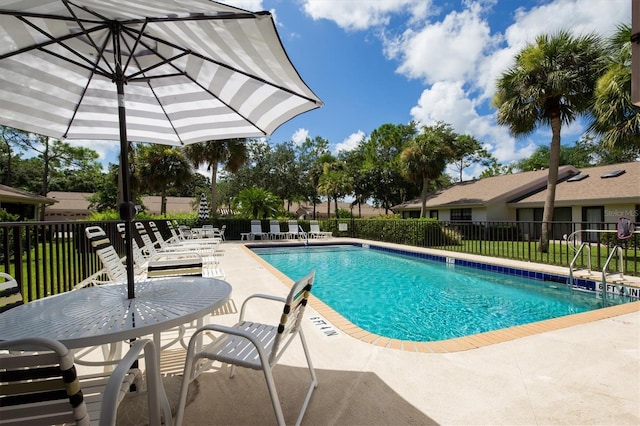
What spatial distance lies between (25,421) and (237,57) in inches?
99.9

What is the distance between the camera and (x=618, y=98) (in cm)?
871

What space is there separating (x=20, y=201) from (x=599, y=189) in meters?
30.7

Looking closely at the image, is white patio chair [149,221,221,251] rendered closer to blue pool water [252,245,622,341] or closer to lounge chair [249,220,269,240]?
blue pool water [252,245,622,341]

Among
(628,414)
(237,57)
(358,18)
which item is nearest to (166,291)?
(237,57)

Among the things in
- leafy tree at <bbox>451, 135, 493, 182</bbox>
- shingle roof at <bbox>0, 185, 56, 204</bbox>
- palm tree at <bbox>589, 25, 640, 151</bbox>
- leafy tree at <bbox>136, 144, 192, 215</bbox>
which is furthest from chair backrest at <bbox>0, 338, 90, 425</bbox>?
leafy tree at <bbox>451, 135, 493, 182</bbox>

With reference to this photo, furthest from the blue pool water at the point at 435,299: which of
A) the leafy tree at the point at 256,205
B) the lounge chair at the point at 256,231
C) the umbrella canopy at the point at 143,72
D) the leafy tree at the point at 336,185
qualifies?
the leafy tree at the point at 336,185

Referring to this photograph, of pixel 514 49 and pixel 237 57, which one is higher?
pixel 514 49

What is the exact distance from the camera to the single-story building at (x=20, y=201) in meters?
16.6

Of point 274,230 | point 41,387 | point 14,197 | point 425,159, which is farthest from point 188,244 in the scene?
point 425,159

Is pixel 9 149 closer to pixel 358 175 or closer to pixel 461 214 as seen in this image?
pixel 358 175

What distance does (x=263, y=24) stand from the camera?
2.16 m

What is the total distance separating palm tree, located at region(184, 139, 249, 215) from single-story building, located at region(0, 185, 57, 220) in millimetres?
8810

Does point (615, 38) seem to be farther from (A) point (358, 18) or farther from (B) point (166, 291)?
(B) point (166, 291)

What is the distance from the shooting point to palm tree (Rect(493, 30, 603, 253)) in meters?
11.1
